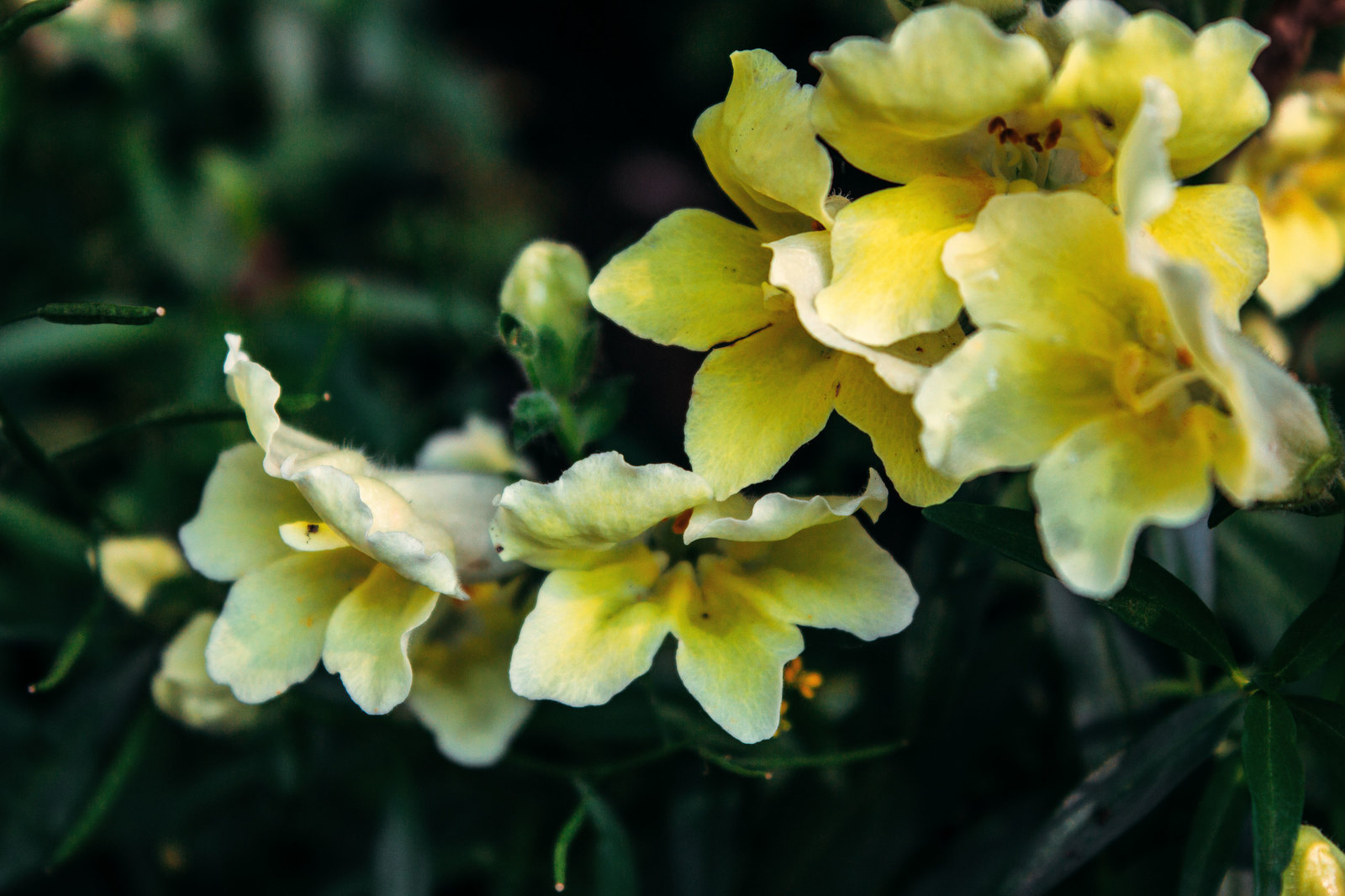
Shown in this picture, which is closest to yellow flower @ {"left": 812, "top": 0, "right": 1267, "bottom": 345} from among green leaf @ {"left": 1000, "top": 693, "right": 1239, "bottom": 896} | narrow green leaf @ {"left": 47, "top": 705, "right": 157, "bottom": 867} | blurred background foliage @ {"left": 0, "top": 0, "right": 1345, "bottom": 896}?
blurred background foliage @ {"left": 0, "top": 0, "right": 1345, "bottom": 896}

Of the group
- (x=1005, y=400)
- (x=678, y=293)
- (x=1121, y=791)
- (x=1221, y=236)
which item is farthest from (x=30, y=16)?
(x=1121, y=791)

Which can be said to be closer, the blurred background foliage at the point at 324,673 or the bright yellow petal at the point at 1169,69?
the bright yellow petal at the point at 1169,69

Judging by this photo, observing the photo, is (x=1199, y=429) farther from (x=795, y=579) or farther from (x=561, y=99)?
(x=561, y=99)

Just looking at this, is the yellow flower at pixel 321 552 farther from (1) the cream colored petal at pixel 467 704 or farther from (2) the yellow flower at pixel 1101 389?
(2) the yellow flower at pixel 1101 389

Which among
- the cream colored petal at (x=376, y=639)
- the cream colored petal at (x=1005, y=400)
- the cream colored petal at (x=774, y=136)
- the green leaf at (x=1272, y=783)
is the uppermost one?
the cream colored petal at (x=774, y=136)

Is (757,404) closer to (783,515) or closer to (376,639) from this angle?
(783,515)

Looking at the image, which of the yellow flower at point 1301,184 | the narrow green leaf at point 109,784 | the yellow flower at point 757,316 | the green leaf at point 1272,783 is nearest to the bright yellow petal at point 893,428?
the yellow flower at point 757,316

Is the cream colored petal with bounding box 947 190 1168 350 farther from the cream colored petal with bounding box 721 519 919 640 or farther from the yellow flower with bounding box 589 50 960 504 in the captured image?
the cream colored petal with bounding box 721 519 919 640
